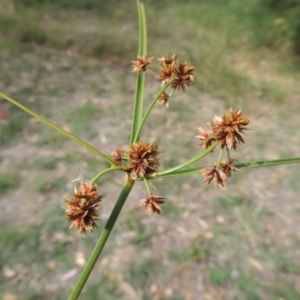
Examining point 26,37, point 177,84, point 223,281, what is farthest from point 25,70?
point 177,84

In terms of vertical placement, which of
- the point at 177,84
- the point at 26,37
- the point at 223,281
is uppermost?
the point at 26,37

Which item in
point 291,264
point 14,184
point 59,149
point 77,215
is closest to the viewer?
point 77,215

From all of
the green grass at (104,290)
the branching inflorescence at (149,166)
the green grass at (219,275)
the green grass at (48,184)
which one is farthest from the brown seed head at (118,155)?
the green grass at (48,184)

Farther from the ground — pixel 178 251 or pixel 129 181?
pixel 178 251

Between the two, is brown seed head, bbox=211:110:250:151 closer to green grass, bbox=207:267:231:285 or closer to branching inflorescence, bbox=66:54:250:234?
branching inflorescence, bbox=66:54:250:234

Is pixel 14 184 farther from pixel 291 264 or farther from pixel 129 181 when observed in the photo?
pixel 129 181

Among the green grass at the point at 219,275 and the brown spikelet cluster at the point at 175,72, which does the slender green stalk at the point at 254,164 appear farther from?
the green grass at the point at 219,275
